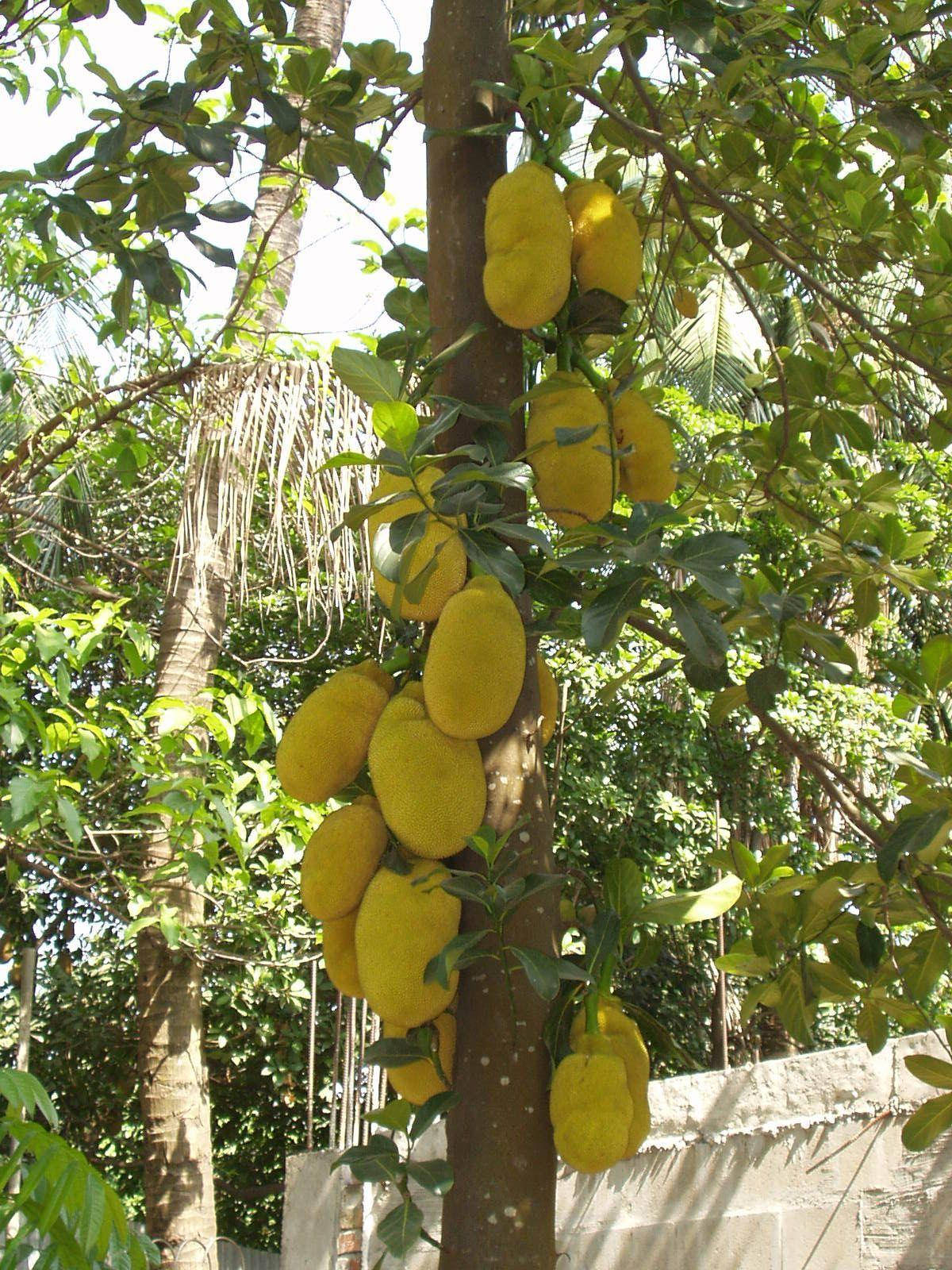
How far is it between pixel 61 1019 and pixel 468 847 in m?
5.11

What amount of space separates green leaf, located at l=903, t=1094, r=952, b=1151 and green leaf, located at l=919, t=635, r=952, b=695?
1.40ft

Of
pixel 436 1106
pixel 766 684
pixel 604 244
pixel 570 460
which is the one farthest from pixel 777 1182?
pixel 604 244

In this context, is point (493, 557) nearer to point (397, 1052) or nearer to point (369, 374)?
point (369, 374)

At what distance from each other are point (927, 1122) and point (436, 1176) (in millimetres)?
627

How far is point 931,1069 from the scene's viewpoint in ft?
4.39

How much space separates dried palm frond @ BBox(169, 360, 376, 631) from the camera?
3.23m

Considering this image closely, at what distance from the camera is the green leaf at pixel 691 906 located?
1.13 m

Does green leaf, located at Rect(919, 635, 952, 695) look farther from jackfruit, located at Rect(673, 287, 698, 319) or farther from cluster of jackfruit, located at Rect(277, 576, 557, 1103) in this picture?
jackfruit, located at Rect(673, 287, 698, 319)

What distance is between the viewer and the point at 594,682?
5.46 metres

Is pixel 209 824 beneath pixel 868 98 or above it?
beneath

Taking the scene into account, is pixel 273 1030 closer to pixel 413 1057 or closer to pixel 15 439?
Result: pixel 15 439

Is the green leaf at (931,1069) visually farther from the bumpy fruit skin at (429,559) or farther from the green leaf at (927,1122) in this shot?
the bumpy fruit skin at (429,559)

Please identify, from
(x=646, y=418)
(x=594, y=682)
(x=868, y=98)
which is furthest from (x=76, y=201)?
(x=594, y=682)

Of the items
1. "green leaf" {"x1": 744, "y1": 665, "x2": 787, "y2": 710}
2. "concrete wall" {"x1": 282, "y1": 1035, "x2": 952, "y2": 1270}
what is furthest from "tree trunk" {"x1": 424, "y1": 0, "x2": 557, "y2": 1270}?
"concrete wall" {"x1": 282, "y1": 1035, "x2": 952, "y2": 1270}
